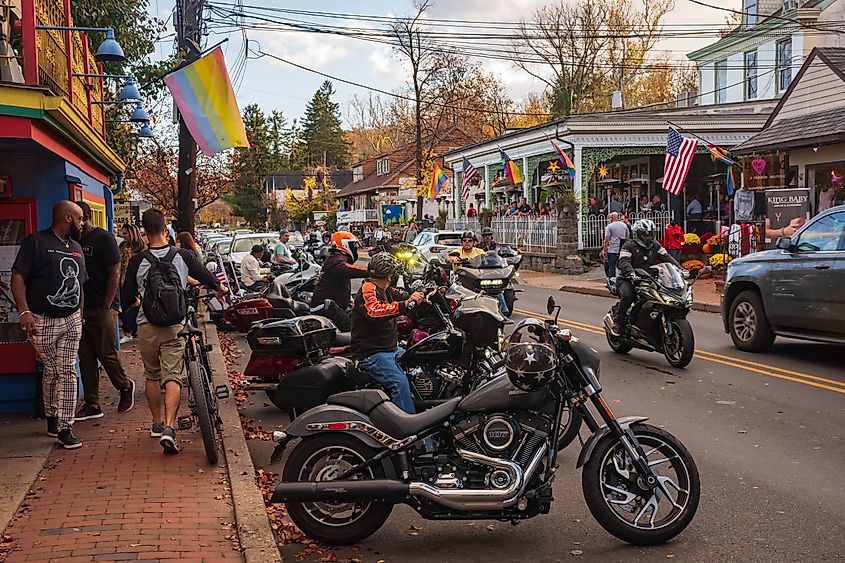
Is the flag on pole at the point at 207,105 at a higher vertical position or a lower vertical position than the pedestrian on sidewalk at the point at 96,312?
higher

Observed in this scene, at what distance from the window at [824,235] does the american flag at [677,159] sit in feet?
44.9

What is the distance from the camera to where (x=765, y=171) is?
24484 mm

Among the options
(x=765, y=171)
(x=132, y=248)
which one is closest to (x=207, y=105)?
(x=132, y=248)

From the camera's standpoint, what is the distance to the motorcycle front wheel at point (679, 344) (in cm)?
1127

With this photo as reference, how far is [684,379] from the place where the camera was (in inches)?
423

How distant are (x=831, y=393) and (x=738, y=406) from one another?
3.99 ft

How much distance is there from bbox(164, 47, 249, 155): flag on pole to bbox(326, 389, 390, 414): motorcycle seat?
22.3ft

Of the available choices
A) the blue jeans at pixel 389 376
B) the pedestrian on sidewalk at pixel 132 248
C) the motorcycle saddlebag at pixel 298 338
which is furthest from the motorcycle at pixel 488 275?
the blue jeans at pixel 389 376

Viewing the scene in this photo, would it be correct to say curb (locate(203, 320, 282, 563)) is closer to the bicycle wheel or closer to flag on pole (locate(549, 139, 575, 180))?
the bicycle wheel

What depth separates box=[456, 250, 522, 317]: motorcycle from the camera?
14180 mm

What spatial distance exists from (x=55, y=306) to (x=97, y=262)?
1.21 m

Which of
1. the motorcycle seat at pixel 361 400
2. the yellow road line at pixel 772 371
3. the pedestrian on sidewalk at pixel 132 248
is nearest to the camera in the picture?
the motorcycle seat at pixel 361 400

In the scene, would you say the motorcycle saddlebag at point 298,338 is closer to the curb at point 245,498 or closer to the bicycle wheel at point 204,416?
the curb at point 245,498

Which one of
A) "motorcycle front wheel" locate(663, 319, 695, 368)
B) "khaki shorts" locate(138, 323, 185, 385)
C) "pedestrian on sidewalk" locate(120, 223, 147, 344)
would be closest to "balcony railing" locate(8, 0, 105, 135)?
"pedestrian on sidewalk" locate(120, 223, 147, 344)
